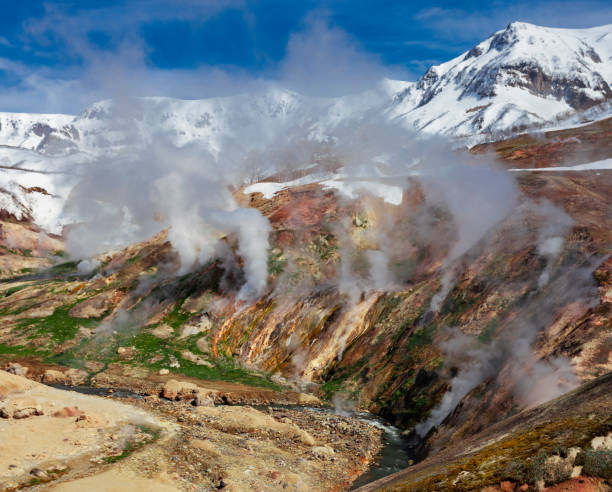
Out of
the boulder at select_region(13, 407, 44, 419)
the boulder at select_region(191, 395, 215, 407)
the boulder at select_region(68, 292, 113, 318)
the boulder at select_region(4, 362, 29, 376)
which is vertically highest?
the boulder at select_region(13, 407, 44, 419)

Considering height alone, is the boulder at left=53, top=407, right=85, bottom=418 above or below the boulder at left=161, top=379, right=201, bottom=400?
above

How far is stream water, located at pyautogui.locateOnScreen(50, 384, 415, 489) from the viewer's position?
73.2 ft

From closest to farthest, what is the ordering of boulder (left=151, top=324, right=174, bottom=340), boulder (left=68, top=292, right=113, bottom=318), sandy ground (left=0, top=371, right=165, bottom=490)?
sandy ground (left=0, top=371, right=165, bottom=490), boulder (left=151, top=324, right=174, bottom=340), boulder (left=68, top=292, right=113, bottom=318)

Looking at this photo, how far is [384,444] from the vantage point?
86.6 feet

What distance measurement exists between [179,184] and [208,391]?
47374mm

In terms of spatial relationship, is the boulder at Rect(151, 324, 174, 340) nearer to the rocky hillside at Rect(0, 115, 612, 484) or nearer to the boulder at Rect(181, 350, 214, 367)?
the rocky hillside at Rect(0, 115, 612, 484)

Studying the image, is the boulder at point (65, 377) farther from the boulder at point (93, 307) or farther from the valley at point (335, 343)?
the boulder at point (93, 307)

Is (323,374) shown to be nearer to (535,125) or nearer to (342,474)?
(342,474)

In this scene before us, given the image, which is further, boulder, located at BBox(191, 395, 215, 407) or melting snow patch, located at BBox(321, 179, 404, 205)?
melting snow patch, located at BBox(321, 179, 404, 205)

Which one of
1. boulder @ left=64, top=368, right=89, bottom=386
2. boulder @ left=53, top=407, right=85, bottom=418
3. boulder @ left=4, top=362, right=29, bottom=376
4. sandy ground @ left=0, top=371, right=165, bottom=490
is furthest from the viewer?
boulder @ left=64, top=368, right=89, bottom=386

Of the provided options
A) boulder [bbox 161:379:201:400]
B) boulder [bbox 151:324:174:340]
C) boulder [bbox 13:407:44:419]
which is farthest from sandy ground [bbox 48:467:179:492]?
boulder [bbox 151:324:174:340]

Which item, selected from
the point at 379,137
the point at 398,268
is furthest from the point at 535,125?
the point at 398,268

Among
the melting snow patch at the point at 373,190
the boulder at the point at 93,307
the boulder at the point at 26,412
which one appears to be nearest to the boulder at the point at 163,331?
the boulder at the point at 93,307

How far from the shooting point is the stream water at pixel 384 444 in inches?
878
